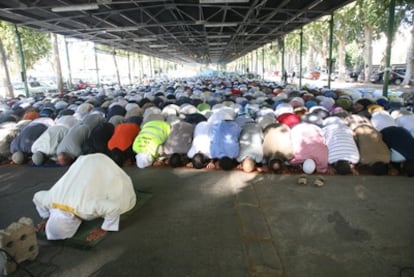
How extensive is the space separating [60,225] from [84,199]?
45cm

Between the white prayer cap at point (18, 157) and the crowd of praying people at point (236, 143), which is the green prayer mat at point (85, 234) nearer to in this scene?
the crowd of praying people at point (236, 143)

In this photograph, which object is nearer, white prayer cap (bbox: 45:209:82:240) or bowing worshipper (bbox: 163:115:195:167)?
white prayer cap (bbox: 45:209:82:240)

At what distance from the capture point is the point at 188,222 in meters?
3.87

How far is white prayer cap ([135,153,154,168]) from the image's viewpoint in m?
6.16

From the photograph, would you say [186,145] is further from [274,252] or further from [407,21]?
[407,21]

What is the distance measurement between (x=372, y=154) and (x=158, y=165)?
14.7ft

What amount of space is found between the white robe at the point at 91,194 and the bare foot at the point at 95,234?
67 millimetres

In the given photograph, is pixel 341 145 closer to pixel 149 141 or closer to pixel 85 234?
pixel 149 141

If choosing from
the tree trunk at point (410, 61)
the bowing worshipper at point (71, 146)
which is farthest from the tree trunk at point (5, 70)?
the tree trunk at point (410, 61)

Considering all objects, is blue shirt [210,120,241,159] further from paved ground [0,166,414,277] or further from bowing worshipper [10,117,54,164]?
bowing worshipper [10,117,54,164]

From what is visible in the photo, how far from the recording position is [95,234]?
3557 mm

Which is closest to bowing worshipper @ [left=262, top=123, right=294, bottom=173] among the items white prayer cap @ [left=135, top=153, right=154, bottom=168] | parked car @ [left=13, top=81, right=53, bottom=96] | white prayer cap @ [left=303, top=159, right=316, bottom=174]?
white prayer cap @ [left=303, top=159, right=316, bottom=174]

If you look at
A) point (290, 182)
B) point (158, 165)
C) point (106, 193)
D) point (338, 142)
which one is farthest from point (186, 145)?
point (338, 142)

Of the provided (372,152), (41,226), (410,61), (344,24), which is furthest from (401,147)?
(344,24)
